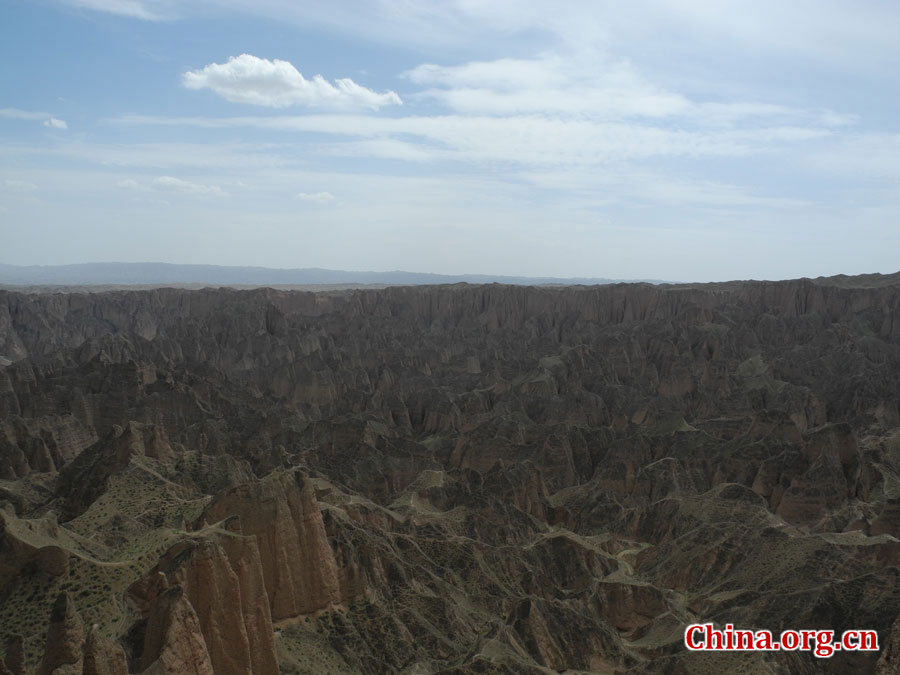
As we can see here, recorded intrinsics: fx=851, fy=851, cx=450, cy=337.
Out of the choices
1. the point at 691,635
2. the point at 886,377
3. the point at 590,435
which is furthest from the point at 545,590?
the point at 886,377

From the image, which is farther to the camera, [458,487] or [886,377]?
[886,377]

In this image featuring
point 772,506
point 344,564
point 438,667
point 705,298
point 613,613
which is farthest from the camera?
point 705,298

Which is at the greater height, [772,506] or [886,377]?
[886,377]

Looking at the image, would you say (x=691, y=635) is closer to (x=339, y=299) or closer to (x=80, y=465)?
(x=80, y=465)

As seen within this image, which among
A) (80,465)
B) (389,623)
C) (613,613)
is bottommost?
(613,613)

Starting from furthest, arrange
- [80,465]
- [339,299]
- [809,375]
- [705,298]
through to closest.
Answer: [339,299] < [705,298] < [809,375] < [80,465]

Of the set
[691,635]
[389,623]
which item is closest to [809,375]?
[691,635]
